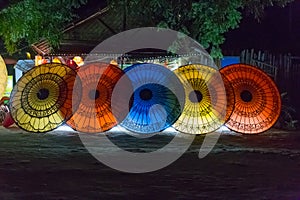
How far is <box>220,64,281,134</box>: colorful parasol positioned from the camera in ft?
31.0

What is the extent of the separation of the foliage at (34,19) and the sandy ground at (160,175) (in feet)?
7.45

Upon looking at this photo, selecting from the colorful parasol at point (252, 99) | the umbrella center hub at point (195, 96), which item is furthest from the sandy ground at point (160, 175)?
the umbrella center hub at point (195, 96)

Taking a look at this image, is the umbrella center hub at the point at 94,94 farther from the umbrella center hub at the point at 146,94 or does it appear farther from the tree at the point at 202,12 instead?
the tree at the point at 202,12

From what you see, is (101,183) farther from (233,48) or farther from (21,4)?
(233,48)

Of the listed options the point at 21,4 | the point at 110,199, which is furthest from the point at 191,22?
the point at 110,199

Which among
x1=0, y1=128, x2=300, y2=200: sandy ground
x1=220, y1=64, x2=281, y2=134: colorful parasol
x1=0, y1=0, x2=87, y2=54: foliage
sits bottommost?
x1=0, y1=128, x2=300, y2=200: sandy ground

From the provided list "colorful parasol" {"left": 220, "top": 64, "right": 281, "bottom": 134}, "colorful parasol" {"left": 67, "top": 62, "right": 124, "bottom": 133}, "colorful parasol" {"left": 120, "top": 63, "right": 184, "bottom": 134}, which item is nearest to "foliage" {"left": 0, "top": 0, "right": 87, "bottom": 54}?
"colorful parasol" {"left": 67, "top": 62, "right": 124, "bottom": 133}

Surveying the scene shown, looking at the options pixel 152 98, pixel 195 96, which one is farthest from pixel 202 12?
pixel 152 98

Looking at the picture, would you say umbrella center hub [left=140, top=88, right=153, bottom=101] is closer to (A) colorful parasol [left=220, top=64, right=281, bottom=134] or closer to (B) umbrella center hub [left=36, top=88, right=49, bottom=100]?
(A) colorful parasol [left=220, top=64, right=281, bottom=134]

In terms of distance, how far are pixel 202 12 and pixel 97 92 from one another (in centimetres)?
259

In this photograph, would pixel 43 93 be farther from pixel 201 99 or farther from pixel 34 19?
pixel 201 99

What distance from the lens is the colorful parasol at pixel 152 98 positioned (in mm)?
9547

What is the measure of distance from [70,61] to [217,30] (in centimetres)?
649

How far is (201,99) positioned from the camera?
9.76 meters
